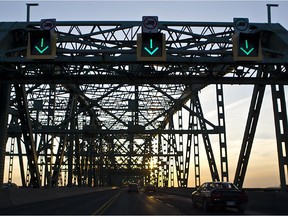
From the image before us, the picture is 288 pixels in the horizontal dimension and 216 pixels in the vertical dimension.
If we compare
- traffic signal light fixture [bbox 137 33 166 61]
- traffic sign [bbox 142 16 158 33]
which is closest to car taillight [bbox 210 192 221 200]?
traffic signal light fixture [bbox 137 33 166 61]

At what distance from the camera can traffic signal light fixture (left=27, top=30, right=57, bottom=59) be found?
71.9 ft

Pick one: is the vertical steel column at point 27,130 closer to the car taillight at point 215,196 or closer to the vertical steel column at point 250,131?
the vertical steel column at point 250,131

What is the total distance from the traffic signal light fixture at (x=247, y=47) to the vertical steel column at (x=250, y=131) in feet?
27.5

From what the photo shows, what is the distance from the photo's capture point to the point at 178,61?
2452cm

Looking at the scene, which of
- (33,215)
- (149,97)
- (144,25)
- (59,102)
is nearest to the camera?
(33,215)

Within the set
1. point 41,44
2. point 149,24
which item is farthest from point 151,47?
point 41,44

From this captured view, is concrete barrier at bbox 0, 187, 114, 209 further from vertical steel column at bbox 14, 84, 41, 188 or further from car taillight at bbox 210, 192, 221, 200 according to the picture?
car taillight at bbox 210, 192, 221, 200

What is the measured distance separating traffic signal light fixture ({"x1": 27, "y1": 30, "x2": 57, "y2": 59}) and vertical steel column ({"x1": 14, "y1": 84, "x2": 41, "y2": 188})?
989 centimetres

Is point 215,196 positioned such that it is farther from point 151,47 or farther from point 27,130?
point 27,130

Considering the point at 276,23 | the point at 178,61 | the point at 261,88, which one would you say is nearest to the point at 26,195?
the point at 178,61

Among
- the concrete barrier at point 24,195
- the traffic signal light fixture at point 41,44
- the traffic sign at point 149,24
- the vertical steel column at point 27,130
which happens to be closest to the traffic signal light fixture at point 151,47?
the traffic sign at point 149,24

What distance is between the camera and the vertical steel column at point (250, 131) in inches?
1229

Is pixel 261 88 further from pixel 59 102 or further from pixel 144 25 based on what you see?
pixel 59 102

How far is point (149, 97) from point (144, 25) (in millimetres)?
39106
